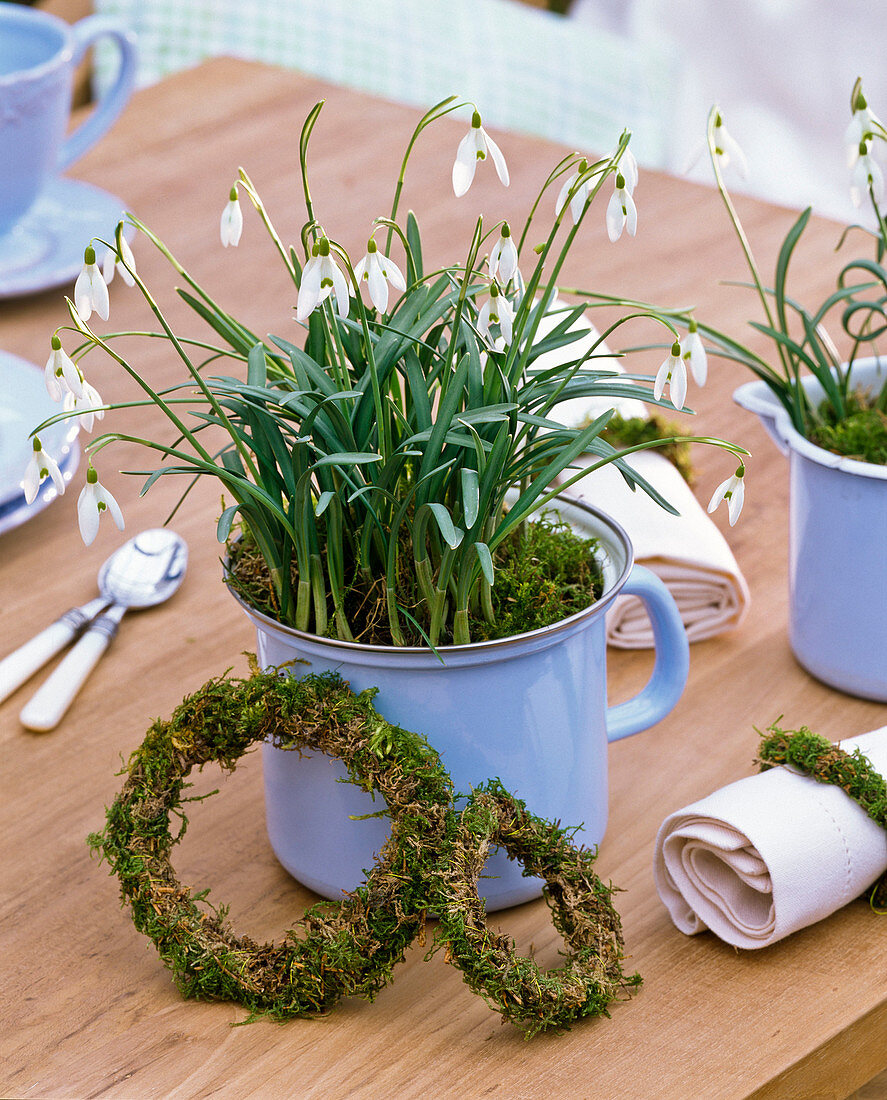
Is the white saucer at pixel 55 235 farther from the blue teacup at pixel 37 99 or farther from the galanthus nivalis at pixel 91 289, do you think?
the galanthus nivalis at pixel 91 289

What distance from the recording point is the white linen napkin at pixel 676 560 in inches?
29.2

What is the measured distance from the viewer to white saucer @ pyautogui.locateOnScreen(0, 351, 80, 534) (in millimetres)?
839

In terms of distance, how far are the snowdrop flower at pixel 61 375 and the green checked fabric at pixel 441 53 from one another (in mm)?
1908

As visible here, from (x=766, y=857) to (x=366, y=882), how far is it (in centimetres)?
16

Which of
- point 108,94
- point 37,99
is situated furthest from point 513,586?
point 108,94

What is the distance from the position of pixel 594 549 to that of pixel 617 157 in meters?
0.18

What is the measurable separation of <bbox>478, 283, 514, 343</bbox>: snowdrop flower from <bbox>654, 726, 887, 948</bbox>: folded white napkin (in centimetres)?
22

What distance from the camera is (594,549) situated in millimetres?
580

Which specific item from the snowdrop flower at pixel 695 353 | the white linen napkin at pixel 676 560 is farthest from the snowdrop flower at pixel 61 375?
the white linen napkin at pixel 676 560

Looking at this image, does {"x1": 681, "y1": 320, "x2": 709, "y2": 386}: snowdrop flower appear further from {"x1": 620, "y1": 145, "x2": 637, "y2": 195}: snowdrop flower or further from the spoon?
the spoon

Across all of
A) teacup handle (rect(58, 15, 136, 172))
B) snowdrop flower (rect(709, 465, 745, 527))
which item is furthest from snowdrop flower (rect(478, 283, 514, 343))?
teacup handle (rect(58, 15, 136, 172))

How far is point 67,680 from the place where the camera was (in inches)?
28.4

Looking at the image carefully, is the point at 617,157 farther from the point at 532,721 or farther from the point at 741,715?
the point at 741,715

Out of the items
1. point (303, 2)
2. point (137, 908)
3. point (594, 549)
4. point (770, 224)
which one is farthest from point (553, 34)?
point (137, 908)
